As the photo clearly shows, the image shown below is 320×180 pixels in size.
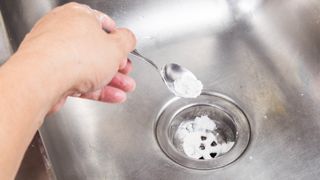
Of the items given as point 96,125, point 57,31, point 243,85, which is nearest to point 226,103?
point 243,85

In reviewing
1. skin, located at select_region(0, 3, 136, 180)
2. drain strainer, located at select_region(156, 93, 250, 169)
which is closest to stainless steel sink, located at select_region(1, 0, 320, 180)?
drain strainer, located at select_region(156, 93, 250, 169)

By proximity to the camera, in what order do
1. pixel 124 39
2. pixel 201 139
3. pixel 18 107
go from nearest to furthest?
pixel 18 107
pixel 124 39
pixel 201 139

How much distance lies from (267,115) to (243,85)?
67mm

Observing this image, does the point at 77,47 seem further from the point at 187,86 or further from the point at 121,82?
the point at 187,86

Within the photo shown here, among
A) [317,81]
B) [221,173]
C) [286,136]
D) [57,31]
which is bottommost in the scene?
[57,31]

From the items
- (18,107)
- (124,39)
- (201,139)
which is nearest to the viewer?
(18,107)

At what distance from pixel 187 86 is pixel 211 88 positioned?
0.04m

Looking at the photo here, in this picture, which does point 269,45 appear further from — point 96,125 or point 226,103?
point 96,125

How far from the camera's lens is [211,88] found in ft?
2.31

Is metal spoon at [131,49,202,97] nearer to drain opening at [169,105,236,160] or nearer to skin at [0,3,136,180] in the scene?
drain opening at [169,105,236,160]

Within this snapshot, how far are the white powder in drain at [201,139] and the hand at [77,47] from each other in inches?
7.5

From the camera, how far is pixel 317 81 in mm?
697

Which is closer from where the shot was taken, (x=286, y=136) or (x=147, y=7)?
(x=286, y=136)

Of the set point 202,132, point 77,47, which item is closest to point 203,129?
point 202,132
